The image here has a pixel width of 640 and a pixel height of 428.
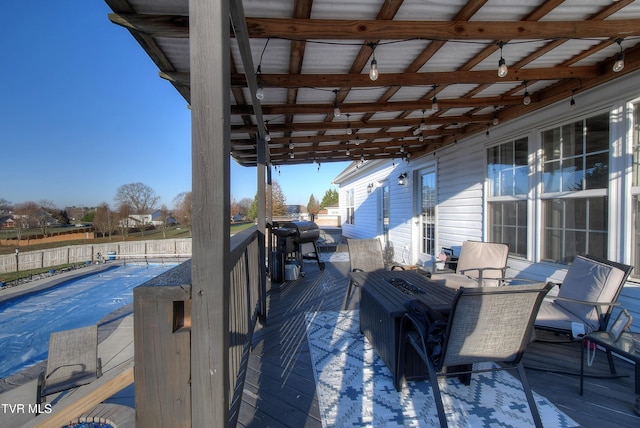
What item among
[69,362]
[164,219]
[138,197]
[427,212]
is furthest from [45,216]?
[427,212]

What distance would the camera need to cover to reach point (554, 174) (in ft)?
11.9

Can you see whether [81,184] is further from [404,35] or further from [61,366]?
[404,35]

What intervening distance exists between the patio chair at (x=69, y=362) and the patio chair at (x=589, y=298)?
5757mm

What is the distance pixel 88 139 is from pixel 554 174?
33.4 meters

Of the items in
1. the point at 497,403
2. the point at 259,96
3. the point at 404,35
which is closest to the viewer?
the point at 497,403

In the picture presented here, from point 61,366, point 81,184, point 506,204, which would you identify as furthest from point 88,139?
point 506,204

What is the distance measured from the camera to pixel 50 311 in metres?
12.4

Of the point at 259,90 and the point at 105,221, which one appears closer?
the point at 259,90

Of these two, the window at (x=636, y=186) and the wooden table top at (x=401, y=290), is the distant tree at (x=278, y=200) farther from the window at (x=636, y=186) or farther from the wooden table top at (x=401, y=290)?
the window at (x=636, y=186)

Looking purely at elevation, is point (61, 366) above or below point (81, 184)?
below

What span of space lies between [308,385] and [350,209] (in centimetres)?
1126

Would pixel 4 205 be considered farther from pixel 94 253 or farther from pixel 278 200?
pixel 278 200

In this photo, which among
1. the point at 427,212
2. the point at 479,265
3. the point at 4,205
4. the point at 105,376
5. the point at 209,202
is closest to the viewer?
the point at 105,376

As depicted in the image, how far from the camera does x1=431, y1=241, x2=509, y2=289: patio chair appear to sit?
12.9 ft
